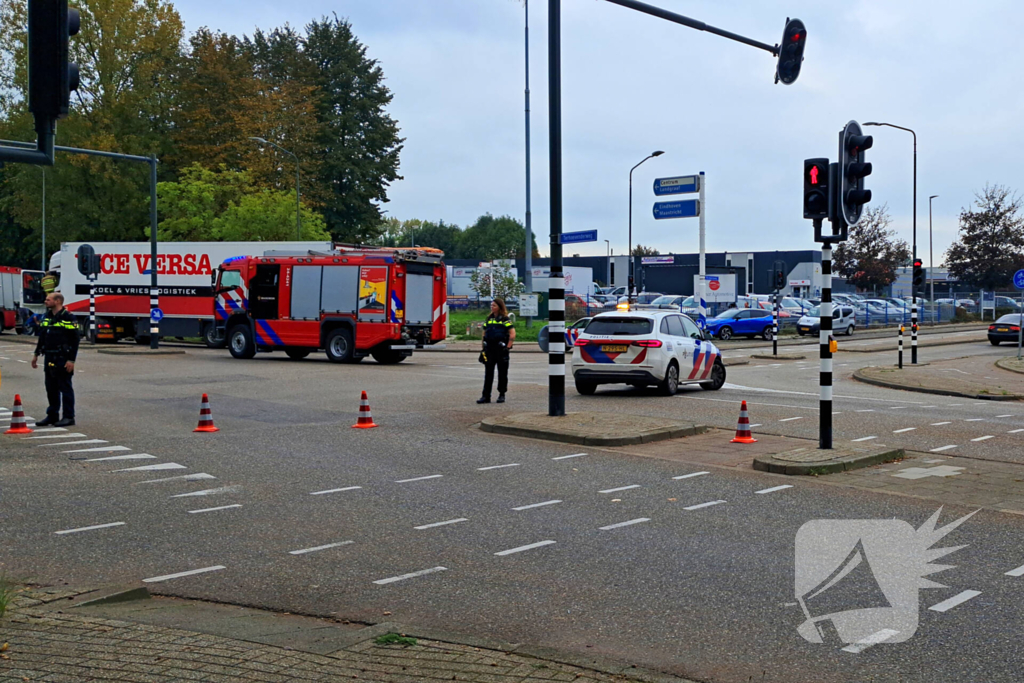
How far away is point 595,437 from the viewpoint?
500 inches

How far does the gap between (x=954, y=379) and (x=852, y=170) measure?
15.8 meters

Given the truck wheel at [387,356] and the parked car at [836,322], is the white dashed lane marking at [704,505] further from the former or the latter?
the parked car at [836,322]

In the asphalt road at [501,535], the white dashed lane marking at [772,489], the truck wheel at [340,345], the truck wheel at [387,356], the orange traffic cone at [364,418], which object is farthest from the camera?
the truck wheel at [387,356]

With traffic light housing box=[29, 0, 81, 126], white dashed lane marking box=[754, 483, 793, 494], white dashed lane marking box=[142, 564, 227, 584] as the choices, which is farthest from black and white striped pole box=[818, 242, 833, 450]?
traffic light housing box=[29, 0, 81, 126]

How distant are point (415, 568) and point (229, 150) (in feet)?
178

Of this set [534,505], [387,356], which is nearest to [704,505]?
[534,505]

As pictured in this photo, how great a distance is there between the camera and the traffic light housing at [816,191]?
11281 millimetres

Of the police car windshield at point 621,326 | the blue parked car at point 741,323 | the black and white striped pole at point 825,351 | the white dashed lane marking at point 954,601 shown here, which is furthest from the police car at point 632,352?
the blue parked car at point 741,323

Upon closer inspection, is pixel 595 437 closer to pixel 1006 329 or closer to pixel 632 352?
pixel 632 352

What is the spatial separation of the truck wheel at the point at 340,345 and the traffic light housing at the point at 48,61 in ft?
83.0

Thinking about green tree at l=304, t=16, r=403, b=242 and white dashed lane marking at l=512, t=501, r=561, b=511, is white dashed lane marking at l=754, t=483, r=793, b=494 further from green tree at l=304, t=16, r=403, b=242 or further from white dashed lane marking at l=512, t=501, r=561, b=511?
green tree at l=304, t=16, r=403, b=242

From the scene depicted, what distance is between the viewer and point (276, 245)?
120 ft

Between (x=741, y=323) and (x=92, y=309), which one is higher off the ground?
(x=92, y=309)

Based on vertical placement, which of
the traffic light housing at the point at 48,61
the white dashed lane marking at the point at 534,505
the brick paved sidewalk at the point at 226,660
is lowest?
the white dashed lane marking at the point at 534,505
